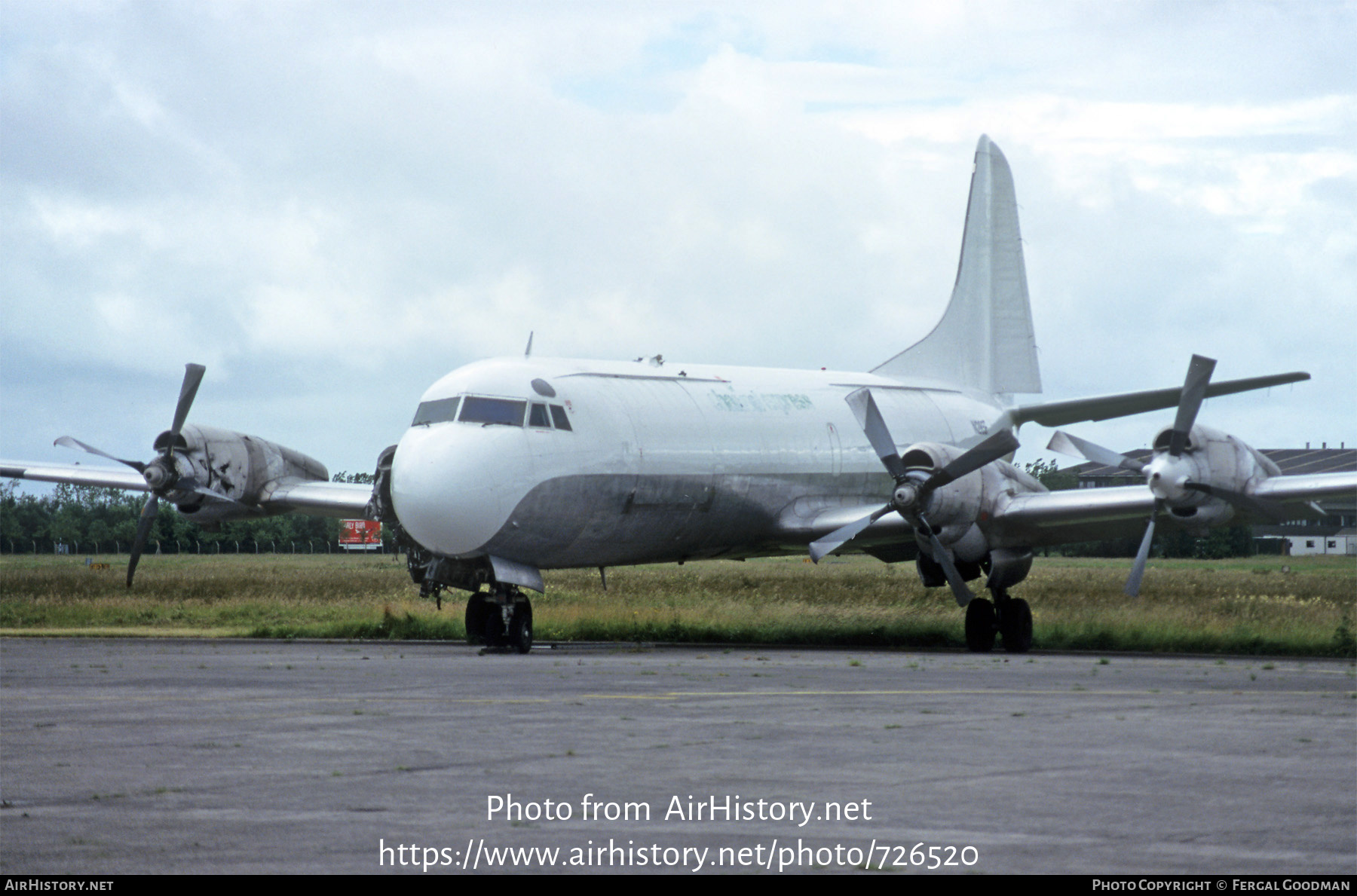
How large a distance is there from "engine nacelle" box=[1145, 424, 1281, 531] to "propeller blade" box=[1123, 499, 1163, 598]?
1.16 feet

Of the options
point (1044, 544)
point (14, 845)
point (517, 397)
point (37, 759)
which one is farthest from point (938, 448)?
point (14, 845)

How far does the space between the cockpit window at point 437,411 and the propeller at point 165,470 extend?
22.2 ft

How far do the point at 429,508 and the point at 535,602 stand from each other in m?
13.3

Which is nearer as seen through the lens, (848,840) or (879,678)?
(848,840)

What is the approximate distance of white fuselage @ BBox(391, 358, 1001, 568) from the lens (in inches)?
833

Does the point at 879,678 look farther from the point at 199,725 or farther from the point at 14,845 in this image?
the point at 14,845

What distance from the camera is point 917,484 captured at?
897 inches

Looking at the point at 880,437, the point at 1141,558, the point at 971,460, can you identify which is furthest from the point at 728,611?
the point at 1141,558

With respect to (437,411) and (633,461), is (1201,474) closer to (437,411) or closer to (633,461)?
(633,461)

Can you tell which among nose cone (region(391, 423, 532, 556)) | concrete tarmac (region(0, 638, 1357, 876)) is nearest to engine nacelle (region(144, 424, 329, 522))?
nose cone (region(391, 423, 532, 556))

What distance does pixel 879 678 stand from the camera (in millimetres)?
17406

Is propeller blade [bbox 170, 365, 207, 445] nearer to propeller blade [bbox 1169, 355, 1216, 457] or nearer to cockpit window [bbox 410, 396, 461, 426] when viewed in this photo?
cockpit window [bbox 410, 396, 461, 426]
